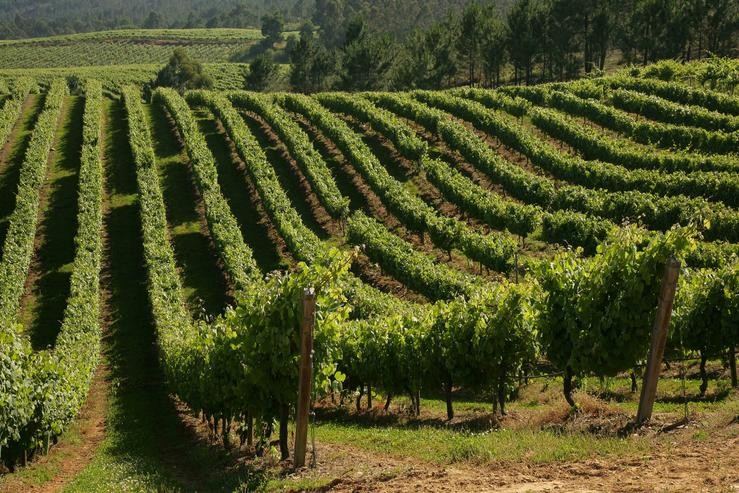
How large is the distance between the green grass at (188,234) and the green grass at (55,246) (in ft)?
24.3

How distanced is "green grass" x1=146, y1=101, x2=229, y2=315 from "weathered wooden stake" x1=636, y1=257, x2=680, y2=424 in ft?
81.2

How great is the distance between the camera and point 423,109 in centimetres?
7156

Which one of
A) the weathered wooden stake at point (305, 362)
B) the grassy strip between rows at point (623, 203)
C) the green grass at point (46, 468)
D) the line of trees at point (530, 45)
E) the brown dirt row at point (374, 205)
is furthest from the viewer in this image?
the line of trees at point (530, 45)

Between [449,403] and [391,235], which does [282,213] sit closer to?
[391,235]

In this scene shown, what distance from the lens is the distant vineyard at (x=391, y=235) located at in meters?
19.4

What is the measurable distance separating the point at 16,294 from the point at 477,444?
1433 inches

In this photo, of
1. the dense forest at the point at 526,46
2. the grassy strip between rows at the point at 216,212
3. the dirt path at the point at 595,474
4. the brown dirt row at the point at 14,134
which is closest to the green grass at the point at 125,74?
the dense forest at the point at 526,46

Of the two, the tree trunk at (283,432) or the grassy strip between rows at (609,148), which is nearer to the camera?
the tree trunk at (283,432)

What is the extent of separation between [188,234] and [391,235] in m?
16.4

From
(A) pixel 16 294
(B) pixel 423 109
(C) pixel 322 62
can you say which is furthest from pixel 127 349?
(C) pixel 322 62

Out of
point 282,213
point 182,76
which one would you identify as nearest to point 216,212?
point 282,213

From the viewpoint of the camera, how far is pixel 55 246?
53.0 m

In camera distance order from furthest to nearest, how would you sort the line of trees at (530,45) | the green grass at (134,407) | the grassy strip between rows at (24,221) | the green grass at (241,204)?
the line of trees at (530,45) → the green grass at (241,204) → the grassy strip between rows at (24,221) → the green grass at (134,407)

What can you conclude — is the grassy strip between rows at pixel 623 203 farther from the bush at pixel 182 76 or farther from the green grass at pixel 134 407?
the bush at pixel 182 76
